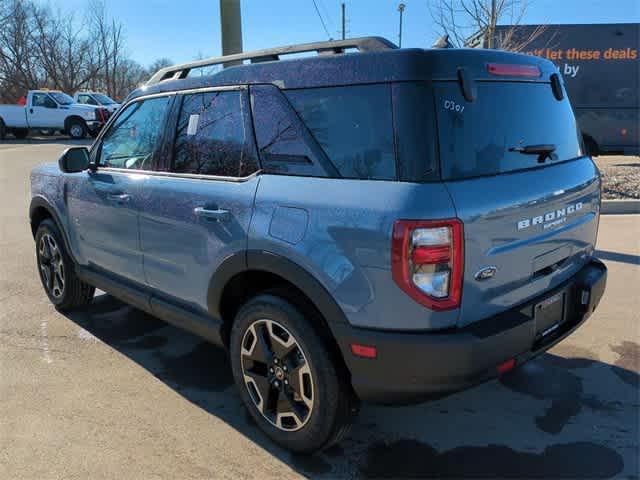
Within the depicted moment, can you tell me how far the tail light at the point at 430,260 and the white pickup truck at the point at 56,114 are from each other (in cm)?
2382

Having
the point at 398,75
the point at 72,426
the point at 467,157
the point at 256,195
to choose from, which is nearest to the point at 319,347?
the point at 256,195

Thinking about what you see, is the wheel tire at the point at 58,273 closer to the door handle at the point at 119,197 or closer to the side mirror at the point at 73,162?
the side mirror at the point at 73,162

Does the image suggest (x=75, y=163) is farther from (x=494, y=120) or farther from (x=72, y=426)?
(x=494, y=120)

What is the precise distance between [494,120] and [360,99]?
2.02ft

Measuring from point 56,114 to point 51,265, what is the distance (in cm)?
2230

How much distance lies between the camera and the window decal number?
2.14 metres

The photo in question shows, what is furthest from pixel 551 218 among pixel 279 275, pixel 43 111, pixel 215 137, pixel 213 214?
pixel 43 111

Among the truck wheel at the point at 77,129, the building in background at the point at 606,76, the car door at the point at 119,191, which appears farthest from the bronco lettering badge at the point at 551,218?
the truck wheel at the point at 77,129

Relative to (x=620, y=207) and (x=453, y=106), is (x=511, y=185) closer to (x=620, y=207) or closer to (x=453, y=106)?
(x=453, y=106)

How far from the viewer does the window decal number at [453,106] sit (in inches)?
84.4

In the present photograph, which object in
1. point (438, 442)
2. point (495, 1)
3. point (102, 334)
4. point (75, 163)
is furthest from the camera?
point (495, 1)

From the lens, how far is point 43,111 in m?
24.0

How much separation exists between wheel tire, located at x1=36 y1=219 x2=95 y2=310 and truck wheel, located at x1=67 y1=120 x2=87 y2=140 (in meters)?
21.4

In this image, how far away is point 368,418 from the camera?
9.69 ft
